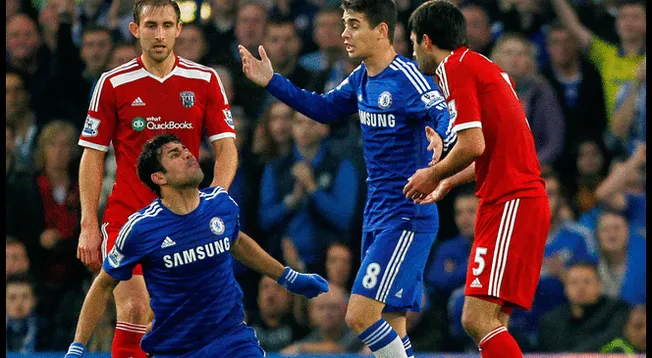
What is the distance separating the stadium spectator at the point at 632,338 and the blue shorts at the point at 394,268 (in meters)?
3.14

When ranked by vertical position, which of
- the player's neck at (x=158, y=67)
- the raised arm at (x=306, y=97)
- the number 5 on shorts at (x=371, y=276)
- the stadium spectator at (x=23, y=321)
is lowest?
the stadium spectator at (x=23, y=321)

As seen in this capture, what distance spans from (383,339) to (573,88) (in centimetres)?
415

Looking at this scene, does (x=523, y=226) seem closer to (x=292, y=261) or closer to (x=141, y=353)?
(x=141, y=353)

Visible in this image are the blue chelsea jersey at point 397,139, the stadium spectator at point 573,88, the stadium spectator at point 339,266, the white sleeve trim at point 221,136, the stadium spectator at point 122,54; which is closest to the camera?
the blue chelsea jersey at point 397,139

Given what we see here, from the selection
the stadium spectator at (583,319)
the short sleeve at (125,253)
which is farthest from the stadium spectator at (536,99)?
the short sleeve at (125,253)

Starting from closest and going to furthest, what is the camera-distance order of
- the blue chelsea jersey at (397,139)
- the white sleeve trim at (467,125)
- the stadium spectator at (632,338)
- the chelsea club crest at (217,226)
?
the white sleeve trim at (467,125)
the chelsea club crest at (217,226)
the blue chelsea jersey at (397,139)
the stadium spectator at (632,338)

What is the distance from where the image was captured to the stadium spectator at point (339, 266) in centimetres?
912

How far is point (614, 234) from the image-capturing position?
9.01 metres

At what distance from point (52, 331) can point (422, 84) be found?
4.67 m

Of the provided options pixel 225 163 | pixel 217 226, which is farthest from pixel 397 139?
pixel 217 226

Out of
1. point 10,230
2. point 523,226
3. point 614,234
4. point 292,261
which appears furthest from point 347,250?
point 523,226

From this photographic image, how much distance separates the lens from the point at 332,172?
924 cm

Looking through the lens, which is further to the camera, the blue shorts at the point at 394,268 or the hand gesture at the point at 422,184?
the blue shorts at the point at 394,268

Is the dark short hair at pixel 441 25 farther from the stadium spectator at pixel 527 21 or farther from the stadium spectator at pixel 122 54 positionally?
the stadium spectator at pixel 122 54
